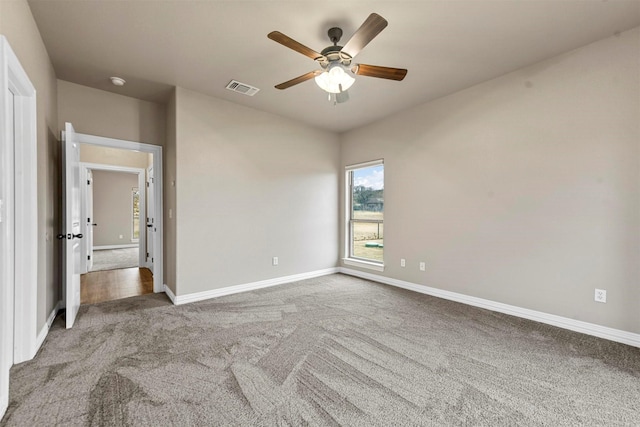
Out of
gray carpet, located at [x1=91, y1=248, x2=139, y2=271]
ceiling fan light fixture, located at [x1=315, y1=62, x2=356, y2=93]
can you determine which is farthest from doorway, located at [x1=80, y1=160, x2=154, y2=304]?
ceiling fan light fixture, located at [x1=315, y1=62, x2=356, y2=93]

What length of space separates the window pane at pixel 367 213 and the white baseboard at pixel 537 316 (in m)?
0.83

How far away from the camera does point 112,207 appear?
344 inches

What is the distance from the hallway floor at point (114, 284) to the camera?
385cm

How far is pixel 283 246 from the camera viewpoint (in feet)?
14.8

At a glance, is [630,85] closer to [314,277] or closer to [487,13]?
[487,13]

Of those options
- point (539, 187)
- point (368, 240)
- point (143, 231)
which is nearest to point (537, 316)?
point (539, 187)

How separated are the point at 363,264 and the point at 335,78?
3.32 meters

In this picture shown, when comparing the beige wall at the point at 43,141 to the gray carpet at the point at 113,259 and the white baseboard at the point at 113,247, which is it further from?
the white baseboard at the point at 113,247

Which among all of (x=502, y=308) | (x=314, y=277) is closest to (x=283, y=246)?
(x=314, y=277)

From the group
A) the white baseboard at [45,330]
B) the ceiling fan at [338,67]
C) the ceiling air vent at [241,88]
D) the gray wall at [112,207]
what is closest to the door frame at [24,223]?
the white baseboard at [45,330]

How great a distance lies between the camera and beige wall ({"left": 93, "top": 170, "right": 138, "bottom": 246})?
8500 mm

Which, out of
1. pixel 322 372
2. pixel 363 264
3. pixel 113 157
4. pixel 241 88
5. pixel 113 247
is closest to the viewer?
pixel 322 372

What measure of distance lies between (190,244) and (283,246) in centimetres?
143

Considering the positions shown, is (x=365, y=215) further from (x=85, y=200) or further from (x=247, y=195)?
(x=85, y=200)
